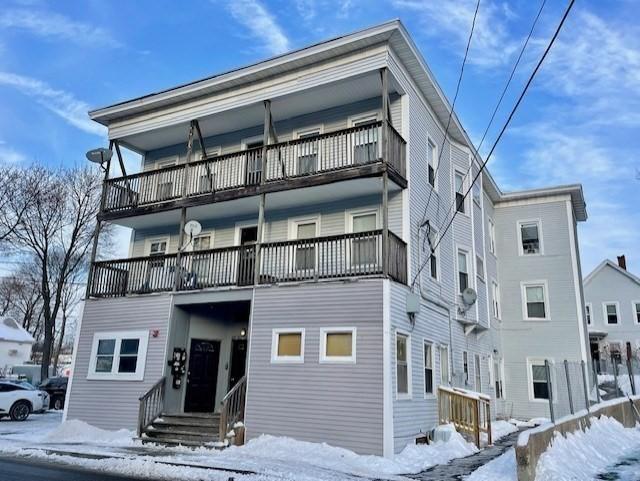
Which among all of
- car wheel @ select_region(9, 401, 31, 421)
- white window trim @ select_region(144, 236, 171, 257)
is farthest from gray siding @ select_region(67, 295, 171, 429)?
car wheel @ select_region(9, 401, 31, 421)

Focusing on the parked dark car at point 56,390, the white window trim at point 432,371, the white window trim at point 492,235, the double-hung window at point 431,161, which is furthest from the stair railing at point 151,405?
the white window trim at point 492,235

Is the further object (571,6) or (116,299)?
(116,299)

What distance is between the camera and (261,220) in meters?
13.3

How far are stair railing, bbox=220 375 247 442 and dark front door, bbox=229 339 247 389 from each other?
10.5 ft

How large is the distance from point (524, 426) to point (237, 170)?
44.1ft

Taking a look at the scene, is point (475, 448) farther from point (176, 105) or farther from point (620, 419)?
point (176, 105)

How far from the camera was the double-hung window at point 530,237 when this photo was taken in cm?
2168

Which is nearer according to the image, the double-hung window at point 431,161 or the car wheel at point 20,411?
the double-hung window at point 431,161

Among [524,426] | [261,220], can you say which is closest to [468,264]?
[524,426]

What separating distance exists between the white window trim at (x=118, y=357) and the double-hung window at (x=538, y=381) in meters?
15.1

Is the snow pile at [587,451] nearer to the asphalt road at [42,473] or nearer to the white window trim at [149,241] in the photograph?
the asphalt road at [42,473]

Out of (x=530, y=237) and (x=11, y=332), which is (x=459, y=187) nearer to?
(x=530, y=237)

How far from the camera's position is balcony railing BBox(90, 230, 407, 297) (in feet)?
38.9

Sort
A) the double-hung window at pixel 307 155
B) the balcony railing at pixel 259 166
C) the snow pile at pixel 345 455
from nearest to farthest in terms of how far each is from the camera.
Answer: the snow pile at pixel 345 455
the balcony railing at pixel 259 166
the double-hung window at pixel 307 155
